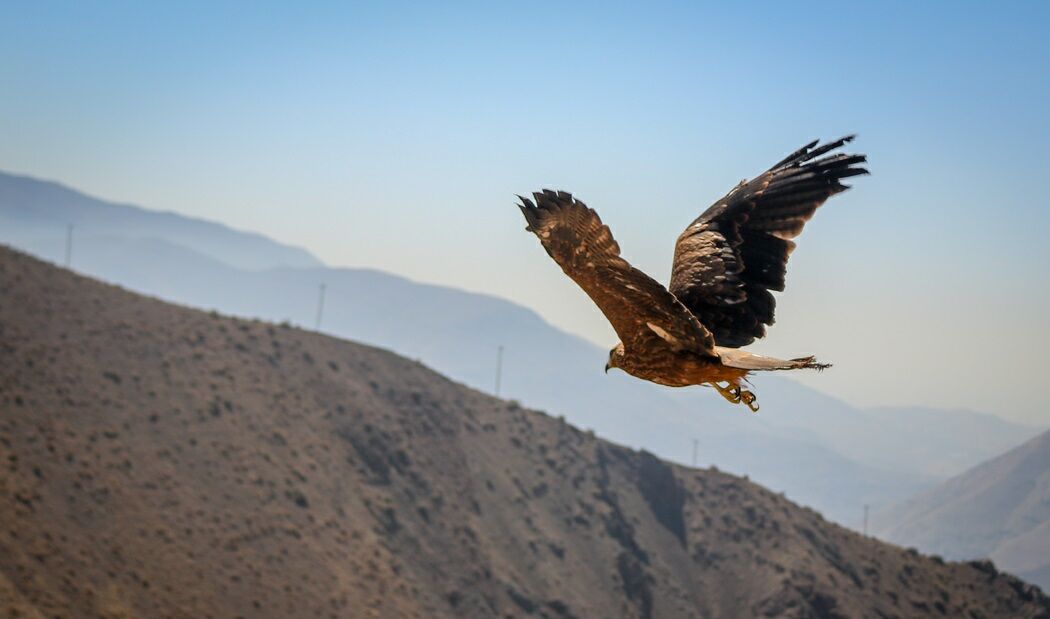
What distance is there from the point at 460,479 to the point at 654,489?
18.2m

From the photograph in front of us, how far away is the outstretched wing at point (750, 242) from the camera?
12.0 metres

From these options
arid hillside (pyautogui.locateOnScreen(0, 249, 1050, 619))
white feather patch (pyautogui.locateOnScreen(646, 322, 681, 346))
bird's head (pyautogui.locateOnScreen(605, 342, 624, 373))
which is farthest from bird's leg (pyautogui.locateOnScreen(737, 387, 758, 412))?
arid hillside (pyautogui.locateOnScreen(0, 249, 1050, 619))

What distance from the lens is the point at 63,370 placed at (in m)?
61.9

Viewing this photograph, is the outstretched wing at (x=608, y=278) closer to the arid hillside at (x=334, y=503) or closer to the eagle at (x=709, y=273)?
the eagle at (x=709, y=273)

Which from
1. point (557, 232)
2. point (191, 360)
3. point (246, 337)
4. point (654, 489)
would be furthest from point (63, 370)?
point (557, 232)

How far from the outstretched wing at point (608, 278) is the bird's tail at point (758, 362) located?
25cm

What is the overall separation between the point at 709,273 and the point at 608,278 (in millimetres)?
2797

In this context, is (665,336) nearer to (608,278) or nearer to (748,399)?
(608,278)

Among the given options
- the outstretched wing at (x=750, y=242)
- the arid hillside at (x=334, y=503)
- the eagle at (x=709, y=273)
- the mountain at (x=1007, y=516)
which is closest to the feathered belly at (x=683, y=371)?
the eagle at (x=709, y=273)

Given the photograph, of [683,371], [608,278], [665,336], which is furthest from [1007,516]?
[608,278]

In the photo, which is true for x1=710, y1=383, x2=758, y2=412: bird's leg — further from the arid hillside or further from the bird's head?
the arid hillside

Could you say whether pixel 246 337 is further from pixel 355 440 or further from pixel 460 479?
pixel 460 479

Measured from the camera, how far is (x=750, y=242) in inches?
509

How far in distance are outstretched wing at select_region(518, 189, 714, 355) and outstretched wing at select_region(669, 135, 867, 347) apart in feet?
6.90
